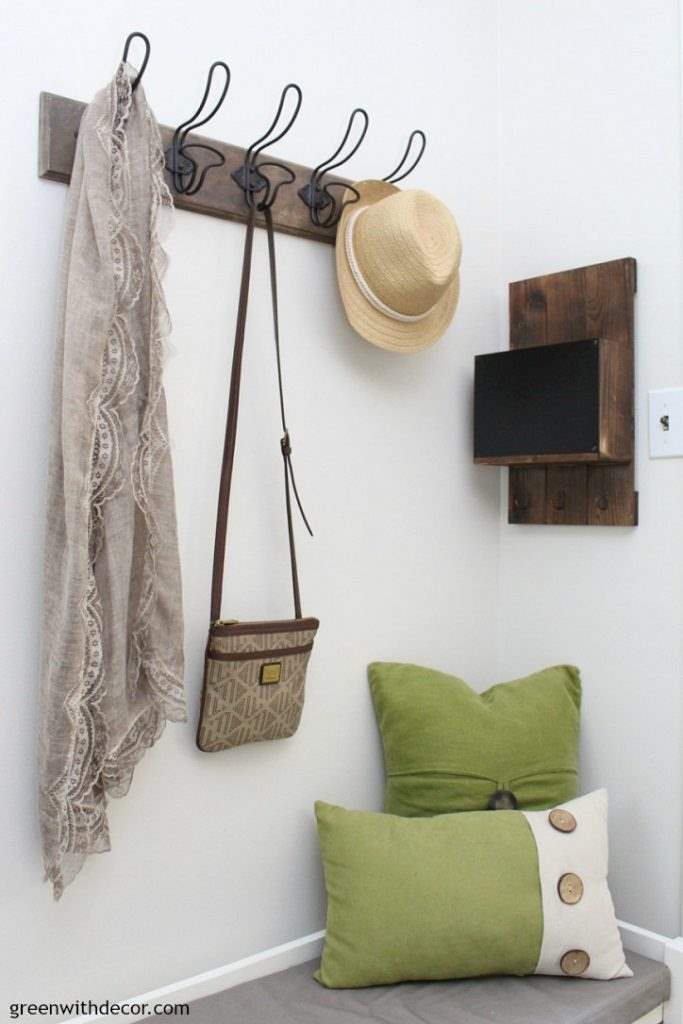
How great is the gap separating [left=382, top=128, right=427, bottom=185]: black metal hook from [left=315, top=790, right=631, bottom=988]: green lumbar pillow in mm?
1107

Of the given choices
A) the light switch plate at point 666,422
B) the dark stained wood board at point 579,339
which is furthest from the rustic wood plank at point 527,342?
the light switch plate at point 666,422

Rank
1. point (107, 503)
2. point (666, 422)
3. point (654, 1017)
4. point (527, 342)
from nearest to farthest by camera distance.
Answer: point (107, 503) < point (654, 1017) < point (666, 422) < point (527, 342)

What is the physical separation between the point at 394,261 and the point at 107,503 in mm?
626

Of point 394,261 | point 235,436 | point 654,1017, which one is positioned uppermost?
point 394,261

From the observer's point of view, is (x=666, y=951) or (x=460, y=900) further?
(x=666, y=951)

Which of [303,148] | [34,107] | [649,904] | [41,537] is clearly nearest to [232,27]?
[303,148]

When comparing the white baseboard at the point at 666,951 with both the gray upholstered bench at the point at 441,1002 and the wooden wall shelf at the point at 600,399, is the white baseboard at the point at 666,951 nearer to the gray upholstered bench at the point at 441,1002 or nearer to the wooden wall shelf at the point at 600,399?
the gray upholstered bench at the point at 441,1002

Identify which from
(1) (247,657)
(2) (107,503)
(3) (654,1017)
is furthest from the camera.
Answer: (3) (654,1017)

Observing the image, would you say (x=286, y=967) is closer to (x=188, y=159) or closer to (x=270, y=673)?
(x=270, y=673)

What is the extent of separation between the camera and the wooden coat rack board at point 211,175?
124 cm

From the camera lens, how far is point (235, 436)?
144 centimetres

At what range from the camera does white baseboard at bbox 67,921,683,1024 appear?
1.38m

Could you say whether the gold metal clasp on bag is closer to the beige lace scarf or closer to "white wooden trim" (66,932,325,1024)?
the beige lace scarf

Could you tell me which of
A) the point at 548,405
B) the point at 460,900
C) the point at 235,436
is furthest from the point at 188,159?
the point at 460,900
